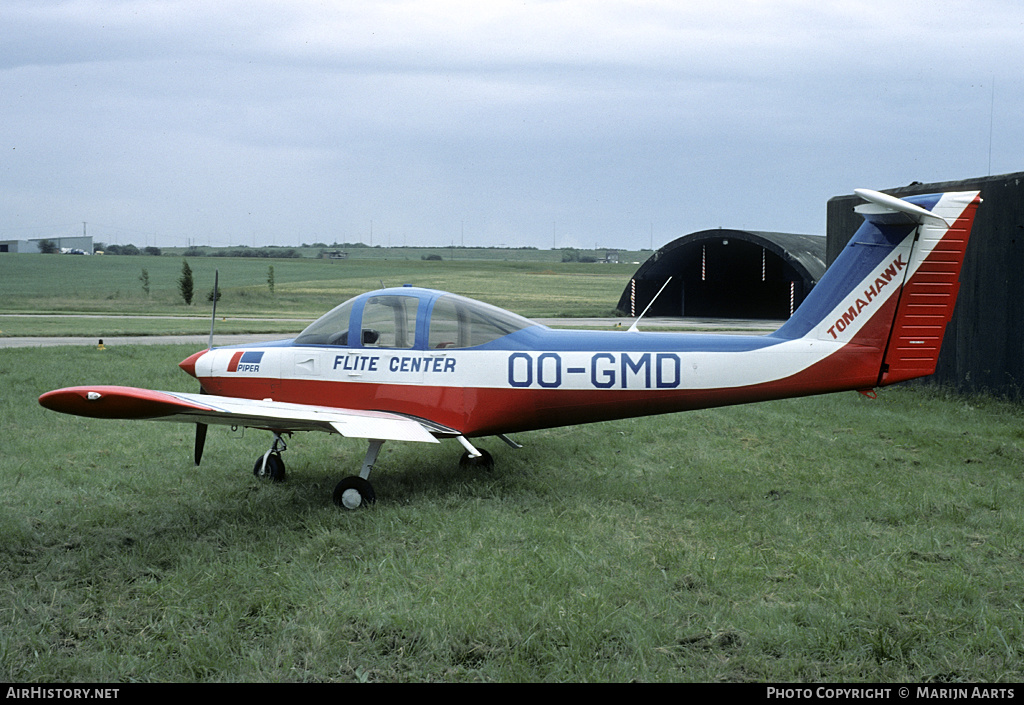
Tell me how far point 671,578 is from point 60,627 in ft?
11.6

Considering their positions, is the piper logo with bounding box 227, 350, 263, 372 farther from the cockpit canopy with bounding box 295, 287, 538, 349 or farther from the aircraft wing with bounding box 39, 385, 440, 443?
the cockpit canopy with bounding box 295, 287, 538, 349

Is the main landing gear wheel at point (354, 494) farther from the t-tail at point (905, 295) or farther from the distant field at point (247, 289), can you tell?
the distant field at point (247, 289)

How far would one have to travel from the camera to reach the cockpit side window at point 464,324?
7.21m

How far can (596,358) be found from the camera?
6938mm

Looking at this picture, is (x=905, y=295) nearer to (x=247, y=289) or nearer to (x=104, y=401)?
(x=104, y=401)

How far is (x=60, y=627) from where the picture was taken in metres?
4.36

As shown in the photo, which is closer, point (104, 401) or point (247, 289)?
point (104, 401)

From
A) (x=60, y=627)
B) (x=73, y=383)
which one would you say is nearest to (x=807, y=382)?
(x=60, y=627)

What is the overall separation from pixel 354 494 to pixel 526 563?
2061 mm

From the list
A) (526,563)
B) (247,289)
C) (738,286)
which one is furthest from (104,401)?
(247,289)

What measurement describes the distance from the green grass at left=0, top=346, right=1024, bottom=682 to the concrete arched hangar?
21.4 meters

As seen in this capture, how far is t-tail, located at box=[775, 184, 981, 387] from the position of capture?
6.68m

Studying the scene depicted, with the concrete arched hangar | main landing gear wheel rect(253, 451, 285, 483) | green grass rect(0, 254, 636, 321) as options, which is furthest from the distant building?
main landing gear wheel rect(253, 451, 285, 483)
